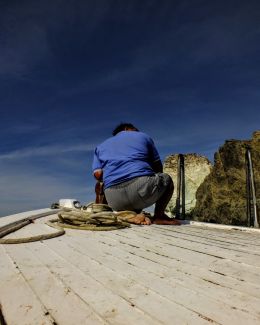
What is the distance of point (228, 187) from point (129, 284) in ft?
56.8

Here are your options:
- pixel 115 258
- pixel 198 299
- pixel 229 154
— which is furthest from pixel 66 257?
pixel 229 154

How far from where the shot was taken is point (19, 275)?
1.65 m

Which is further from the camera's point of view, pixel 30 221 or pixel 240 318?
pixel 30 221

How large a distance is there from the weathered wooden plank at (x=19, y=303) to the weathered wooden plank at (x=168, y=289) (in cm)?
51

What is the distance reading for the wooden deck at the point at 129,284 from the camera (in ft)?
3.80

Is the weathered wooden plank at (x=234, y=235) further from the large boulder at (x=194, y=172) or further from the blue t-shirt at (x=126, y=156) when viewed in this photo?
the large boulder at (x=194, y=172)

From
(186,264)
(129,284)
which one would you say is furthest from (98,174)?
(129,284)

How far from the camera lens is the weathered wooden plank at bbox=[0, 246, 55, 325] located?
1.10m

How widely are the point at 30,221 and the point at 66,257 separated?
8.41 ft

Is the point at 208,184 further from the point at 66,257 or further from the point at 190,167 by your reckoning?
the point at 66,257

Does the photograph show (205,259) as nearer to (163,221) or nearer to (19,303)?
(19,303)

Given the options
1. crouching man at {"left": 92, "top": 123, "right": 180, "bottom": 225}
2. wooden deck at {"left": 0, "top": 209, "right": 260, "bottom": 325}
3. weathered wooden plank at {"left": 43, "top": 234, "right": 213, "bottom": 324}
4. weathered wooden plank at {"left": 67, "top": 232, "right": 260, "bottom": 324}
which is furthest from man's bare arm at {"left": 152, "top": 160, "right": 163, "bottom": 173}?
weathered wooden plank at {"left": 43, "top": 234, "right": 213, "bottom": 324}

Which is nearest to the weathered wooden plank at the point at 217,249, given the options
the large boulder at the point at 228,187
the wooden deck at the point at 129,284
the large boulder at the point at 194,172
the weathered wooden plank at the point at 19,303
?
the wooden deck at the point at 129,284

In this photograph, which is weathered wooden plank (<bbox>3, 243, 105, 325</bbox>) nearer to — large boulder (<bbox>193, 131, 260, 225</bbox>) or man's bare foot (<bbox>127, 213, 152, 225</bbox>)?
man's bare foot (<bbox>127, 213, 152, 225</bbox>)
